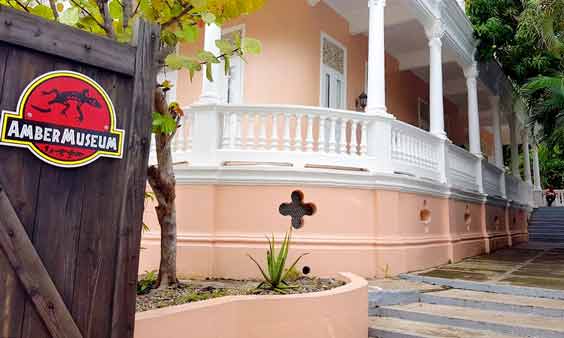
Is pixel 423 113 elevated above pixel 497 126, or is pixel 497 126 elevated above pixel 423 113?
pixel 423 113

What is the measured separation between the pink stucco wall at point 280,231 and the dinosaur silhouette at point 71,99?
435 centimetres

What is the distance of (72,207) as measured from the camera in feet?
6.82

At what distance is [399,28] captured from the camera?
10.2 m

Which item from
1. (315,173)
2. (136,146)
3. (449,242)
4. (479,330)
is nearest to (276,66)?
(315,173)

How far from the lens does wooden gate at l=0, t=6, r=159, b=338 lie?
190cm

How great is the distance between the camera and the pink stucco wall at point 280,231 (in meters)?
6.30

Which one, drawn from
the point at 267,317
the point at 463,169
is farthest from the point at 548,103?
the point at 267,317

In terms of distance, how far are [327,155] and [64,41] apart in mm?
4971

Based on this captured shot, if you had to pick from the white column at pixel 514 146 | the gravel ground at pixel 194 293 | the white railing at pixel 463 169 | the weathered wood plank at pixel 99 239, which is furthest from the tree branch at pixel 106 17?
the white column at pixel 514 146

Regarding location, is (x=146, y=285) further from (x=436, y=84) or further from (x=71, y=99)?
(x=436, y=84)

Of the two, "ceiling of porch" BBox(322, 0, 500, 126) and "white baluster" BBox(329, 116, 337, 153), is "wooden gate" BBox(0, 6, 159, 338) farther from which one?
"ceiling of porch" BBox(322, 0, 500, 126)

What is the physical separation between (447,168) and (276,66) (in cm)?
398

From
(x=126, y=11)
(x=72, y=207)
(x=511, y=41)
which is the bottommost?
(x=72, y=207)

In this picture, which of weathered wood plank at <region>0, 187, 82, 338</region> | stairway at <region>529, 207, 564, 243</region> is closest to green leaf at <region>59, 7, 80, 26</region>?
weathered wood plank at <region>0, 187, 82, 338</region>
